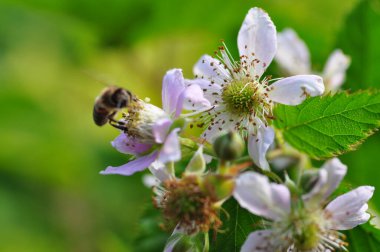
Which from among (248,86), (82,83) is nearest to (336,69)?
(248,86)

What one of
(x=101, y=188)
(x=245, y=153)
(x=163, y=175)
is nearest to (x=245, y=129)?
(x=245, y=153)

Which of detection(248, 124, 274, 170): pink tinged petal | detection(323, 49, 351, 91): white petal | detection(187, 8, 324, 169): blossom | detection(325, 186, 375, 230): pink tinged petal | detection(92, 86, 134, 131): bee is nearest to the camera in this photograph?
detection(325, 186, 375, 230): pink tinged petal

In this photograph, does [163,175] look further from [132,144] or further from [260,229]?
[260,229]

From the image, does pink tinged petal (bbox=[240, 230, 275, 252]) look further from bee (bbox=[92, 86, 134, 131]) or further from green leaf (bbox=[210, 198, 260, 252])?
bee (bbox=[92, 86, 134, 131])

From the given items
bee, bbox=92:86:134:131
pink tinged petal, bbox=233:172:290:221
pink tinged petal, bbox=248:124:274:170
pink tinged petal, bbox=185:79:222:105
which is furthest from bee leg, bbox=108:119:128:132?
pink tinged petal, bbox=233:172:290:221

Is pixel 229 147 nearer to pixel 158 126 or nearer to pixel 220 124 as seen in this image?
pixel 158 126

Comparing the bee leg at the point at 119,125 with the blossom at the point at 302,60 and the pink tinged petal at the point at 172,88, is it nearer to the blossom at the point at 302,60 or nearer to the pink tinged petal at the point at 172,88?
the pink tinged petal at the point at 172,88
